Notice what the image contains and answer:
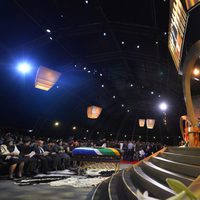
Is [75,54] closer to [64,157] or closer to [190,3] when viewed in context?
[64,157]

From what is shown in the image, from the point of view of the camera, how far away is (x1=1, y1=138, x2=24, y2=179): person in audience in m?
8.64

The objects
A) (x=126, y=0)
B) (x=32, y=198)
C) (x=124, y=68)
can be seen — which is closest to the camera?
(x=32, y=198)

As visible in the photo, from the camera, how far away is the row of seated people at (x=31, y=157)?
873cm

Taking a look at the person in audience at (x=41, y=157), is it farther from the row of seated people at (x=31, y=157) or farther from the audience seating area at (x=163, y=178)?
the audience seating area at (x=163, y=178)

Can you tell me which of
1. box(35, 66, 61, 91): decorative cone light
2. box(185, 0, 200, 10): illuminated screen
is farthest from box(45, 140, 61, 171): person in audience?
box(185, 0, 200, 10): illuminated screen

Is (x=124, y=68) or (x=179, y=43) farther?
(x=124, y=68)

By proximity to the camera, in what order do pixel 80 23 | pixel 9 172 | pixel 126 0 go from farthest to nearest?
pixel 80 23 < pixel 126 0 < pixel 9 172

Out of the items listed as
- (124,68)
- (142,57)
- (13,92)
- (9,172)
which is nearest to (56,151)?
(9,172)

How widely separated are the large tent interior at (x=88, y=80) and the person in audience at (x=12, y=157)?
4 centimetres

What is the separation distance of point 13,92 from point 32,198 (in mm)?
10965

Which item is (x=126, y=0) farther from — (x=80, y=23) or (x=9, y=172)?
(x=9, y=172)

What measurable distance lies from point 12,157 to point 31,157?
114cm

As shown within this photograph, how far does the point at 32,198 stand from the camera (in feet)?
17.9

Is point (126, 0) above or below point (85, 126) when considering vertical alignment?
Result: above
